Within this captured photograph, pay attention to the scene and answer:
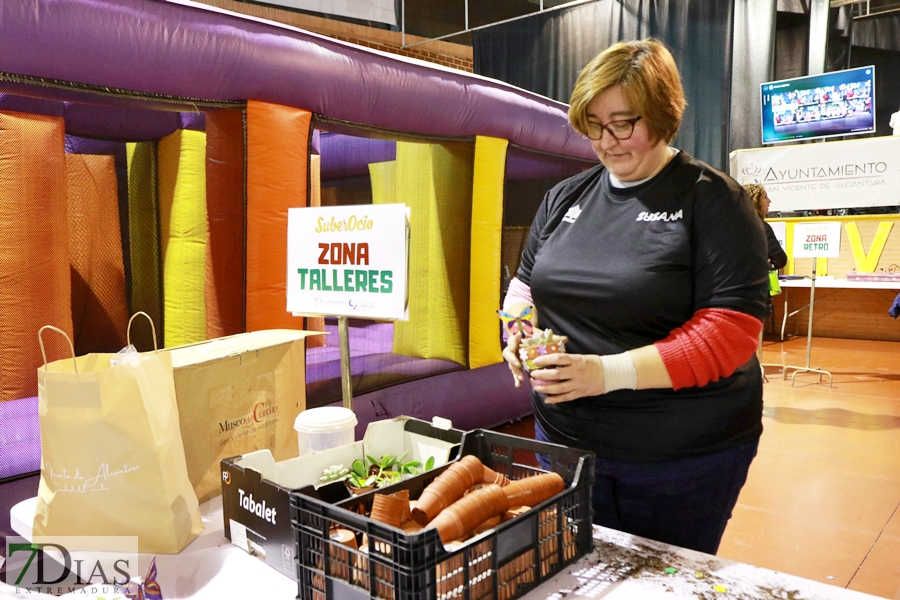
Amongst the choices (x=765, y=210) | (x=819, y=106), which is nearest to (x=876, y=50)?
(x=819, y=106)

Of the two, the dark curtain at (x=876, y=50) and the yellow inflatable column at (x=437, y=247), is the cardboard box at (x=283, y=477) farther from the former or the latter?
the dark curtain at (x=876, y=50)

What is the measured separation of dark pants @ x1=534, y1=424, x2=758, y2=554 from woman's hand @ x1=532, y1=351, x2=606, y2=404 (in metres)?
0.16

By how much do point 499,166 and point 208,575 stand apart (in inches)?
100

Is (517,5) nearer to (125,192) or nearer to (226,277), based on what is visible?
(125,192)

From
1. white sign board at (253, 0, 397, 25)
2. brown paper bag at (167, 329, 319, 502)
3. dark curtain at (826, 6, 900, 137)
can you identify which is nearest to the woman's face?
brown paper bag at (167, 329, 319, 502)

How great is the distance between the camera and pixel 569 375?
1.03 metres

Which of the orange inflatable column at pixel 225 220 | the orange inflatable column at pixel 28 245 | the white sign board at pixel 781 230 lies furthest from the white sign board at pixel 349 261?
the white sign board at pixel 781 230

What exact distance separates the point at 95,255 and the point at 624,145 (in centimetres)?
265

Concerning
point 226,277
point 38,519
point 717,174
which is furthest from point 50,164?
point 717,174

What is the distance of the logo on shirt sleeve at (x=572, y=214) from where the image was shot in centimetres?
125

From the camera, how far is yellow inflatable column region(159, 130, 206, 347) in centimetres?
293

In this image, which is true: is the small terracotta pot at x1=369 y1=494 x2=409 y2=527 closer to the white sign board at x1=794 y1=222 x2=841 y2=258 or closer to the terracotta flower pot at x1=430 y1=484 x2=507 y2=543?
the terracotta flower pot at x1=430 y1=484 x2=507 y2=543

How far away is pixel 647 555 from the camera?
0.94 metres

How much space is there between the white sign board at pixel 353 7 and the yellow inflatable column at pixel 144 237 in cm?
383
